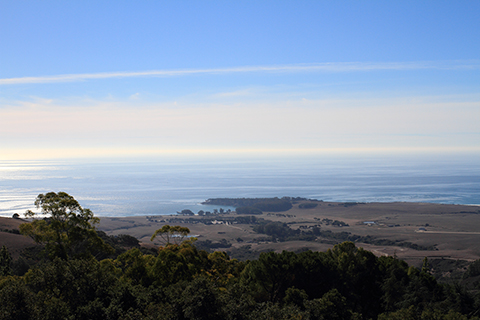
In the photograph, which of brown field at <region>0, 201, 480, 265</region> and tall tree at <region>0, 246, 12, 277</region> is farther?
brown field at <region>0, 201, 480, 265</region>

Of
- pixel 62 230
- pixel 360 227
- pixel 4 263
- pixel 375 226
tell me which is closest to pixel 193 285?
pixel 62 230

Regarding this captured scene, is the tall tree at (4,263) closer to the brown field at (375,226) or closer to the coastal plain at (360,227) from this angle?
the brown field at (375,226)

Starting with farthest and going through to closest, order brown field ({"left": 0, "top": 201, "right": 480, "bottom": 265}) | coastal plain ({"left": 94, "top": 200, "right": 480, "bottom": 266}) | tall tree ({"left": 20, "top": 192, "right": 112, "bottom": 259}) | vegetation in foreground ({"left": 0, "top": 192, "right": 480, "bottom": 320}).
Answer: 1. coastal plain ({"left": 94, "top": 200, "right": 480, "bottom": 266})
2. brown field ({"left": 0, "top": 201, "right": 480, "bottom": 265})
3. tall tree ({"left": 20, "top": 192, "right": 112, "bottom": 259})
4. vegetation in foreground ({"left": 0, "top": 192, "right": 480, "bottom": 320})

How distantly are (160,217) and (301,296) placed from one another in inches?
4545

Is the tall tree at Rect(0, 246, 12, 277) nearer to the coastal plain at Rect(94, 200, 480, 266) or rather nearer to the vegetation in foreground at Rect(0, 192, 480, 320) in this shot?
the vegetation in foreground at Rect(0, 192, 480, 320)

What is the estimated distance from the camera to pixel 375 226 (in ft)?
369

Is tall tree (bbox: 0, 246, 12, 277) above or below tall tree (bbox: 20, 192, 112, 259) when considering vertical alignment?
below

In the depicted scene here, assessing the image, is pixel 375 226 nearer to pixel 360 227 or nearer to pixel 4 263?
pixel 360 227

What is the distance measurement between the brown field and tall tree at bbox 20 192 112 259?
32.7 m

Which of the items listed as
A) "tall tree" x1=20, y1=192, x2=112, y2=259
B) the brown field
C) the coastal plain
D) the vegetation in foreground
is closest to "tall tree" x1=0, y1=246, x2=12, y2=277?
the vegetation in foreground

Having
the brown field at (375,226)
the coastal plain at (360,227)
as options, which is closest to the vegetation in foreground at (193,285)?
the brown field at (375,226)

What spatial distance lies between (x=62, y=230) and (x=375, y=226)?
4147 inches

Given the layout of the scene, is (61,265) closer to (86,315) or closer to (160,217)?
(86,315)

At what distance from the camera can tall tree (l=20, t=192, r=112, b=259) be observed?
23.3m
